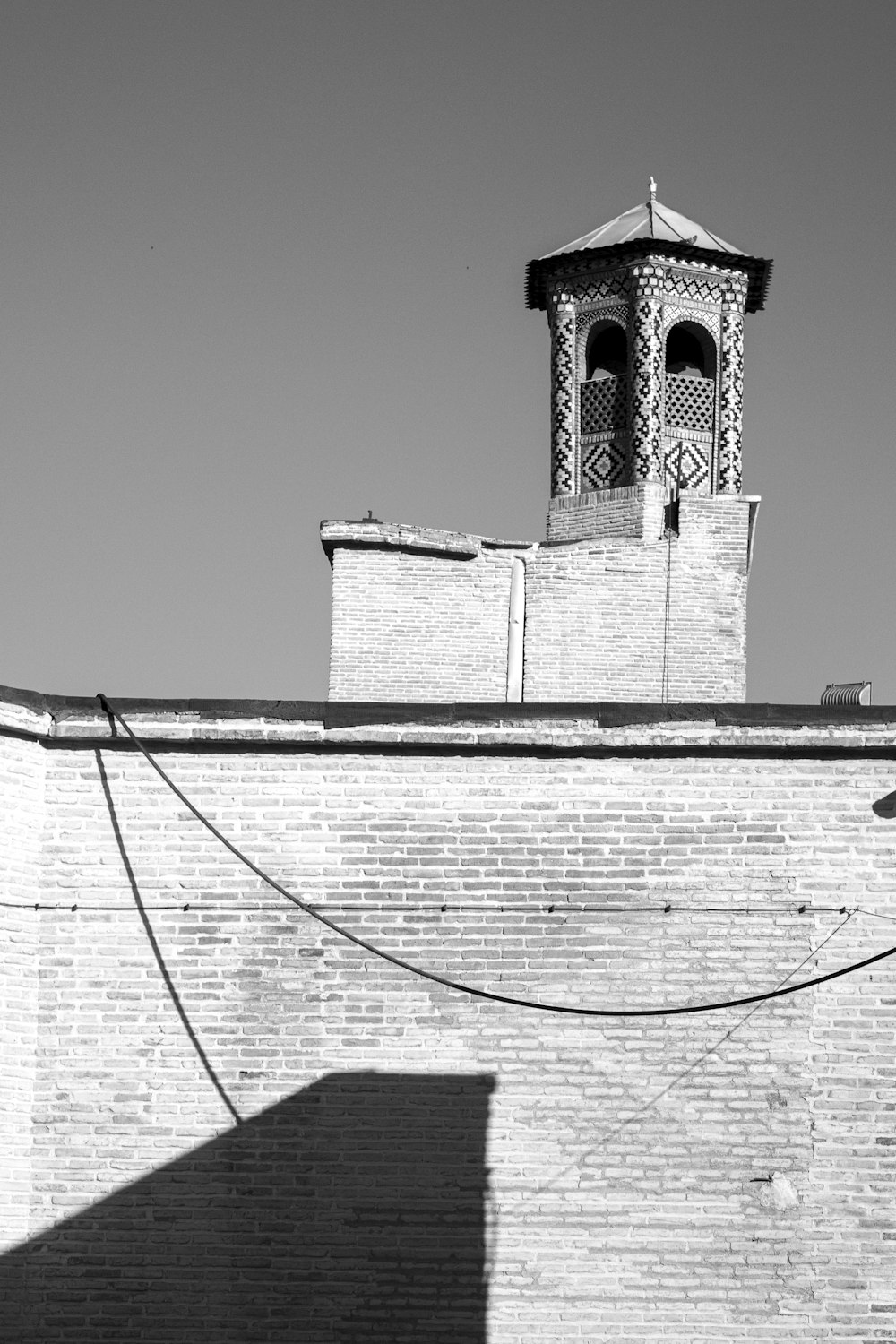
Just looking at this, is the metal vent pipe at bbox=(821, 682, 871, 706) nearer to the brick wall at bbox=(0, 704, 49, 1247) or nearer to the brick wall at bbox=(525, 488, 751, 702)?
the brick wall at bbox=(525, 488, 751, 702)

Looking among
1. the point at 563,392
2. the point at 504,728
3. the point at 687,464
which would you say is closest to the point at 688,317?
the point at 563,392

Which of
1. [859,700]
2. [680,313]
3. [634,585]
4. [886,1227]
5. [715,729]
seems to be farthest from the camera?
[680,313]

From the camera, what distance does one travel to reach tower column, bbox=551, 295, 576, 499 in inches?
795

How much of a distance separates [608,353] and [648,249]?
161 centimetres

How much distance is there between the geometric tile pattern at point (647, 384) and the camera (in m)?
19.5

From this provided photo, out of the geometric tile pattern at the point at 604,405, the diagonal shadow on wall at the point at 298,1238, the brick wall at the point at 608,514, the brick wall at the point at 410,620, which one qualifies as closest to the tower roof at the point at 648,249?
the geometric tile pattern at the point at 604,405

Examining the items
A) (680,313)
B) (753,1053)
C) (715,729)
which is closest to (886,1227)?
(753,1053)

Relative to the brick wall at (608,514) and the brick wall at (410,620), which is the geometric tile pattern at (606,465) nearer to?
the brick wall at (608,514)

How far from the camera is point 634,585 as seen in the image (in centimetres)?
1859

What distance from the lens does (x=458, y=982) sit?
31.2ft

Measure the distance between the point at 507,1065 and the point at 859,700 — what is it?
864 cm

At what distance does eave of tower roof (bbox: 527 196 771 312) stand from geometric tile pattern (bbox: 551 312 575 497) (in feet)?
2.02

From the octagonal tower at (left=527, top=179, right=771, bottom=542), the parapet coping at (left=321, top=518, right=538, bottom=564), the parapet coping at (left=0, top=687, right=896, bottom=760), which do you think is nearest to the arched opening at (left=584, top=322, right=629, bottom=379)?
the octagonal tower at (left=527, top=179, right=771, bottom=542)

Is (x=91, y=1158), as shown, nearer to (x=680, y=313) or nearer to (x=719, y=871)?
(x=719, y=871)
